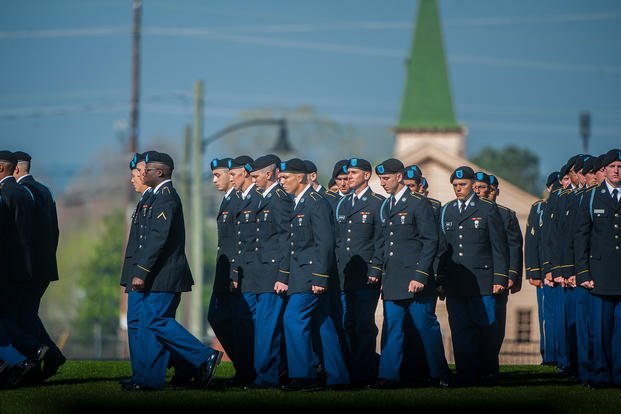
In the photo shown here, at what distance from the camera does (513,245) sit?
18125 mm

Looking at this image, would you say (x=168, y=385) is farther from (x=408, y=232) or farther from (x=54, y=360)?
(x=408, y=232)

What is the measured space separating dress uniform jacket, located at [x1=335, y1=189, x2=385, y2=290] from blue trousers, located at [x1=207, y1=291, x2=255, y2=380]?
3.56 feet

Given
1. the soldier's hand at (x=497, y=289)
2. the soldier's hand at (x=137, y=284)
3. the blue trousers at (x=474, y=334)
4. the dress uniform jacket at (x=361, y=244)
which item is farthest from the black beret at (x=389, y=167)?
the soldier's hand at (x=137, y=284)

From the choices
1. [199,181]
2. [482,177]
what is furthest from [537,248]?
[199,181]

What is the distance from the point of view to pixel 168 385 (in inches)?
631

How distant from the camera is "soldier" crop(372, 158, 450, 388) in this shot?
1584 centimetres

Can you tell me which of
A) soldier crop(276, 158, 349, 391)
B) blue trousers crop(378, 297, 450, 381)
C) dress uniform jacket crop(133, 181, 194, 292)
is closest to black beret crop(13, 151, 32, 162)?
dress uniform jacket crop(133, 181, 194, 292)

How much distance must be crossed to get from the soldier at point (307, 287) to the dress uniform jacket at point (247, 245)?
64 centimetres

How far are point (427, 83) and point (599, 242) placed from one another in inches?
1936

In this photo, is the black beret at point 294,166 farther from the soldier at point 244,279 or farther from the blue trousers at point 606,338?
the blue trousers at point 606,338

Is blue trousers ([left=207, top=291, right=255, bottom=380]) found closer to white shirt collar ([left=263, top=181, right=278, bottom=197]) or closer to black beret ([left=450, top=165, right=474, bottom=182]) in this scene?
white shirt collar ([left=263, top=181, right=278, bottom=197])

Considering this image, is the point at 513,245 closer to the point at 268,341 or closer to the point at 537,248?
the point at 537,248

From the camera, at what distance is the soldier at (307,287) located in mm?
15289

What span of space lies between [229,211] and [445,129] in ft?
154
